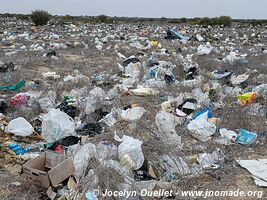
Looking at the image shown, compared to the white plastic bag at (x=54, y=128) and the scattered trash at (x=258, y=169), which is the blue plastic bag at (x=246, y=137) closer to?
the scattered trash at (x=258, y=169)

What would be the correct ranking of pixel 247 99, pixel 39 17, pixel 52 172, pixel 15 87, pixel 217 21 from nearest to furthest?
1. pixel 52 172
2. pixel 247 99
3. pixel 15 87
4. pixel 39 17
5. pixel 217 21

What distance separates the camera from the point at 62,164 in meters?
2.49

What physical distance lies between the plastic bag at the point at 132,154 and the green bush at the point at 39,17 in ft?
69.4

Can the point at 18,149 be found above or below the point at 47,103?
below

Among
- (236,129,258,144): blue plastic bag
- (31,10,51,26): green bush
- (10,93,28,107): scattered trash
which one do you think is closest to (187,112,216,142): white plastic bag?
(236,129,258,144): blue plastic bag

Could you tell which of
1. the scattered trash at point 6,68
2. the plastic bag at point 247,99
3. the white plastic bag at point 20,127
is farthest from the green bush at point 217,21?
the white plastic bag at point 20,127

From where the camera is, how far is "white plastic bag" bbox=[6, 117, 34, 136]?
3663 mm

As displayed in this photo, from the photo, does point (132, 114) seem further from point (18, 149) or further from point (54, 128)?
point (18, 149)

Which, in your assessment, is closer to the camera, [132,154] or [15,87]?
[132,154]

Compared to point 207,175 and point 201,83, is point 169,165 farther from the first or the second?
point 201,83

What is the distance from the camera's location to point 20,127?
371 centimetres

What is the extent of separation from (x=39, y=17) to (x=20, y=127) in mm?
20139

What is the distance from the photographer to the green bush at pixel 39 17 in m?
22.2

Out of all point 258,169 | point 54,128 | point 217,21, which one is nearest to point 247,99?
point 258,169
